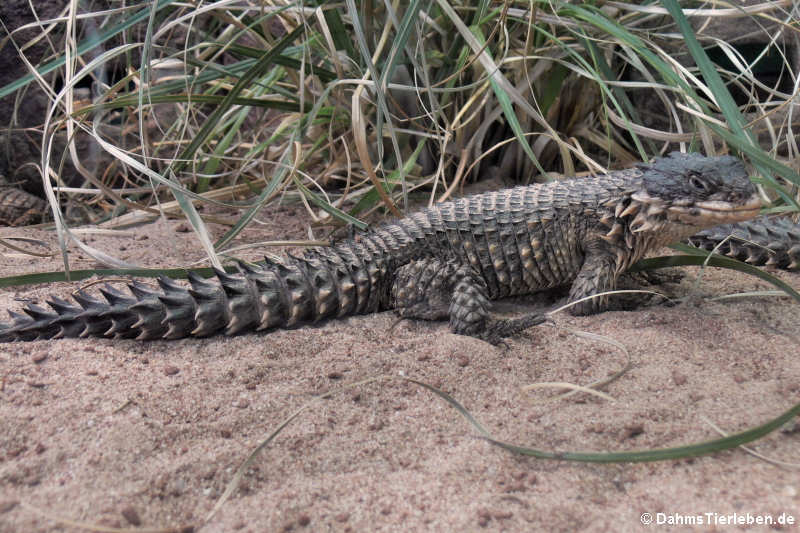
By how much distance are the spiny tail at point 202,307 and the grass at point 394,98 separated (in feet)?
0.89

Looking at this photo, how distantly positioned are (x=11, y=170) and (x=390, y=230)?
16.1ft

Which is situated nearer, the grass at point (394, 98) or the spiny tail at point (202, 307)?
the spiny tail at point (202, 307)

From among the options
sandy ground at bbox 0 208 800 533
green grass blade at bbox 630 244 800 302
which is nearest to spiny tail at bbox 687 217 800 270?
green grass blade at bbox 630 244 800 302

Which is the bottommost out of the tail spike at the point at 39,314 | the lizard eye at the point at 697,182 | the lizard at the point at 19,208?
the lizard at the point at 19,208

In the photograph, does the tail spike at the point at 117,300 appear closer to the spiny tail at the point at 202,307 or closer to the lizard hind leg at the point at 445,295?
the spiny tail at the point at 202,307

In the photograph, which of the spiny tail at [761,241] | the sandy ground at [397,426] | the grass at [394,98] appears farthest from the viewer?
the spiny tail at [761,241]

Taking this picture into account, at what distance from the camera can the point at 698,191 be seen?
9.41ft

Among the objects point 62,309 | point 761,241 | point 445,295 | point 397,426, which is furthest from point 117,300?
point 761,241

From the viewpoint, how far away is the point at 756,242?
→ 366 cm

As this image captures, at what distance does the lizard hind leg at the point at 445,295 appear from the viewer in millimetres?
2963

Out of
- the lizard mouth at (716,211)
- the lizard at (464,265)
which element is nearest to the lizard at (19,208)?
the lizard at (464,265)

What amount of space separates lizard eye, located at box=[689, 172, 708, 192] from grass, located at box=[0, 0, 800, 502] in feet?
1.09

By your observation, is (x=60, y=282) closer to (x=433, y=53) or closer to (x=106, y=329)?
(x=106, y=329)

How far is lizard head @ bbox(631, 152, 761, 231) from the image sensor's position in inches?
109
